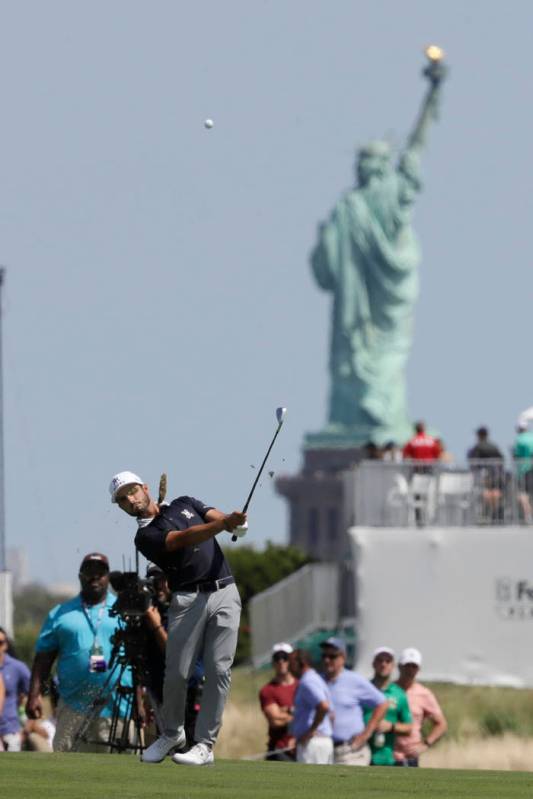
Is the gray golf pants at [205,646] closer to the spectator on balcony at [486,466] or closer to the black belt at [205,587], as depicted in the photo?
the black belt at [205,587]

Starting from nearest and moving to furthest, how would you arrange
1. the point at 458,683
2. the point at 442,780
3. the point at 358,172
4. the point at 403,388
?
the point at 442,780
the point at 458,683
the point at 358,172
the point at 403,388

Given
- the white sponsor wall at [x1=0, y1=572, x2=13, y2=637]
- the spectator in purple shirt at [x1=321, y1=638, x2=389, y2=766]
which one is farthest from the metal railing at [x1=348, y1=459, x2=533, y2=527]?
the spectator in purple shirt at [x1=321, y1=638, x2=389, y2=766]

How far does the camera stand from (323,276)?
426 ft

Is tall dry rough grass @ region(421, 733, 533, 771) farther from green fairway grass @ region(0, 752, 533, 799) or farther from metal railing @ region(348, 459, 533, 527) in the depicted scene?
green fairway grass @ region(0, 752, 533, 799)

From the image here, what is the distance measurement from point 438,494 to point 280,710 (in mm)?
17428

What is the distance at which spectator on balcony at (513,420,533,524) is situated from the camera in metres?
31.9

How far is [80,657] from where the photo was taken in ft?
53.2

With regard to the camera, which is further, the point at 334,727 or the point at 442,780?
the point at 334,727

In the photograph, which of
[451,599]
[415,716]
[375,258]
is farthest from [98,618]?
[375,258]

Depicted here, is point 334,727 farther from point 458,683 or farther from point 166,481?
point 458,683

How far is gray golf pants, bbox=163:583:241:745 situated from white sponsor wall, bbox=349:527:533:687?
24.2m

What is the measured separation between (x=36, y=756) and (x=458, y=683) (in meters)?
24.1

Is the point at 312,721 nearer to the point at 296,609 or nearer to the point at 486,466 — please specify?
the point at 486,466

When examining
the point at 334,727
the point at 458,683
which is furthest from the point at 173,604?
the point at 458,683
